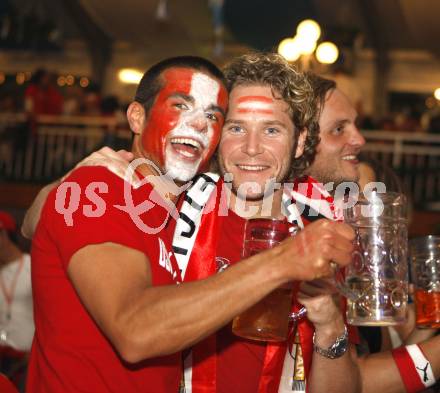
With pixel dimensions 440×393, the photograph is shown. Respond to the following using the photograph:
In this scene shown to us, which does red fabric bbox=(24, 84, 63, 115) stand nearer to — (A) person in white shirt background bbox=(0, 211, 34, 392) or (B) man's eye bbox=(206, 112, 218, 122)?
(A) person in white shirt background bbox=(0, 211, 34, 392)

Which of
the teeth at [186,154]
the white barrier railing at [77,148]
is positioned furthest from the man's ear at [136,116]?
the white barrier railing at [77,148]

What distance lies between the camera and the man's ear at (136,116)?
2268mm

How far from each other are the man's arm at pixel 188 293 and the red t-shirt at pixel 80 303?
10 cm

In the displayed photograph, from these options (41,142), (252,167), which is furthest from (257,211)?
(41,142)

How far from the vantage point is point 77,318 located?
176 centimetres

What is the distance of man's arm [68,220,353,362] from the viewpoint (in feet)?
5.12

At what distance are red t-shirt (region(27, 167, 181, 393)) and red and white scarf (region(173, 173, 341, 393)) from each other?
1.33 ft

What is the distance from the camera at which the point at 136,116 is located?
228 centimetres

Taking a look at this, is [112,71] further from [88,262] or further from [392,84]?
[88,262]

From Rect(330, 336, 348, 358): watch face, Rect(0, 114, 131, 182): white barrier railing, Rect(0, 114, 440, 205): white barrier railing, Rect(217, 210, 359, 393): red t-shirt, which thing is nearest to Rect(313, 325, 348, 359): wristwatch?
Rect(330, 336, 348, 358): watch face

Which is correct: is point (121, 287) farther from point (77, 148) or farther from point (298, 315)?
point (77, 148)

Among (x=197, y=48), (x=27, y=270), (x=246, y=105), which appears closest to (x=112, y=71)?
(x=197, y=48)

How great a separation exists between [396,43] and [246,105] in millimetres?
12830

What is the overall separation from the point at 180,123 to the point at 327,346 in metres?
0.82
